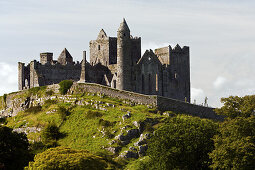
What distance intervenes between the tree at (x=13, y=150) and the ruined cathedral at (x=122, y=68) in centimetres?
2435

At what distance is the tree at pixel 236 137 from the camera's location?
78.8 meters

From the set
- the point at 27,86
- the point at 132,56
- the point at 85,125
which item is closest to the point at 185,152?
the point at 85,125

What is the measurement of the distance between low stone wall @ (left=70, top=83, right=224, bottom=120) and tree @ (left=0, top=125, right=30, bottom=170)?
18133mm

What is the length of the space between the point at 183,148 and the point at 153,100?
2175cm

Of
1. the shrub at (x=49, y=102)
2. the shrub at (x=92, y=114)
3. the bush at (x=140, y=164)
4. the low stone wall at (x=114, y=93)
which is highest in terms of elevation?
the low stone wall at (x=114, y=93)

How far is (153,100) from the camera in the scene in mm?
105188

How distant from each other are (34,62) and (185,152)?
143 ft

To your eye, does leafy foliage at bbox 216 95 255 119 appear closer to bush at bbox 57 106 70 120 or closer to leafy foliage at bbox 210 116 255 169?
leafy foliage at bbox 210 116 255 169

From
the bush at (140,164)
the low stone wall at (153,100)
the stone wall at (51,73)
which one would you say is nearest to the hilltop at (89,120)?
the low stone wall at (153,100)

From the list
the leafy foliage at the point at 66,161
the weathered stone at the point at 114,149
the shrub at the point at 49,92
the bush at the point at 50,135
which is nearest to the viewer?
the leafy foliage at the point at 66,161

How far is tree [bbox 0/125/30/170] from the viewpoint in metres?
87.2

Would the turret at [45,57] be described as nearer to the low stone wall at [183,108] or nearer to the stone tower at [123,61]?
the stone tower at [123,61]

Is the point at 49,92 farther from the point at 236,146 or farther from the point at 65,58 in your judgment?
the point at 236,146

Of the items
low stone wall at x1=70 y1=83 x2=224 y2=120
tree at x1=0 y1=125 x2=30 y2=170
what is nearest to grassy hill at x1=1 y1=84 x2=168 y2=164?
low stone wall at x1=70 y1=83 x2=224 y2=120
